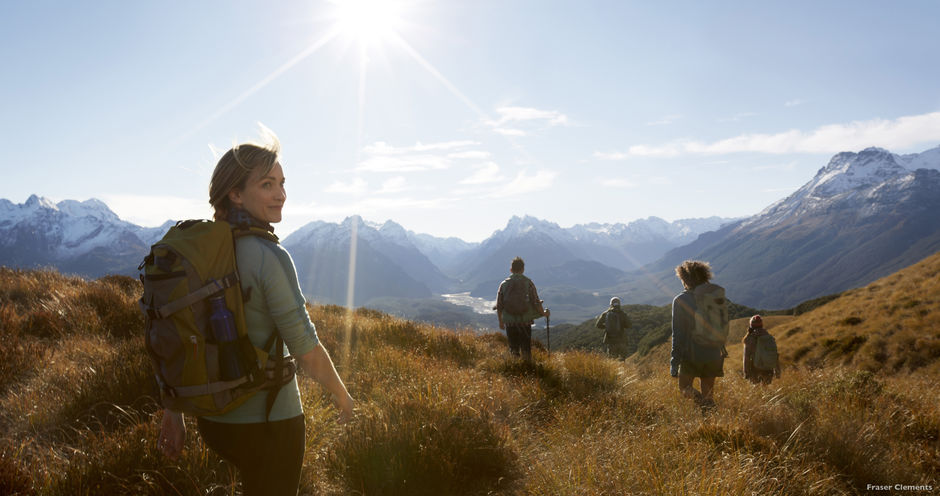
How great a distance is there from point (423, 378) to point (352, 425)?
1453 millimetres

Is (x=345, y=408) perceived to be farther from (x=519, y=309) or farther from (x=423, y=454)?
(x=519, y=309)

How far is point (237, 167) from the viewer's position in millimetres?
1924

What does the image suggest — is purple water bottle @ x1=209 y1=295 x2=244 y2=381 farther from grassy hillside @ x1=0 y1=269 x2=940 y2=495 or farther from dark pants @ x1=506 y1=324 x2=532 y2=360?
dark pants @ x1=506 y1=324 x2=532 y2=360

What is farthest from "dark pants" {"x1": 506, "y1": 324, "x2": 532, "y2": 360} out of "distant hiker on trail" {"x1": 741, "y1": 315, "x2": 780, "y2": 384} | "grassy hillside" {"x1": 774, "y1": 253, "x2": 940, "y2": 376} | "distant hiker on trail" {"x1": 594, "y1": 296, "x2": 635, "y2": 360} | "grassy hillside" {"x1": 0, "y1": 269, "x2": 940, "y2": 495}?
"grassy hillside" {"x1": 774, "y1": 253, "x2": 940, "y2": 376}

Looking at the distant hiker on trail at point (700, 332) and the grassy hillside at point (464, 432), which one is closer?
the grassy hillside at point (464, 432)

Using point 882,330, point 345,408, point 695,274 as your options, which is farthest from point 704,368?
point 882,330

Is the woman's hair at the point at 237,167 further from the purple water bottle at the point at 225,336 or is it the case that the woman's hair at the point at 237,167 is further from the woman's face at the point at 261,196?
the purple water bottle at the point at 225,336

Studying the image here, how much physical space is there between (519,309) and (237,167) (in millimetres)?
7527

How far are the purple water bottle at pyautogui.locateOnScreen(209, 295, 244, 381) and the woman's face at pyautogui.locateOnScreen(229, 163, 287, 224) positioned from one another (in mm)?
447

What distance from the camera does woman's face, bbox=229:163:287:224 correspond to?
1949mm

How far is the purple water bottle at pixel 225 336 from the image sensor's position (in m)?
1.74

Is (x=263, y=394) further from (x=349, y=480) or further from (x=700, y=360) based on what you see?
(x=700, y=360)

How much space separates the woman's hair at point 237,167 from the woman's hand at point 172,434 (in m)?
1.07

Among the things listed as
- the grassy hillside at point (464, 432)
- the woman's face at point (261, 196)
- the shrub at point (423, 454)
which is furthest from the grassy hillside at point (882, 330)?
the woman's face at point (261, 196)
